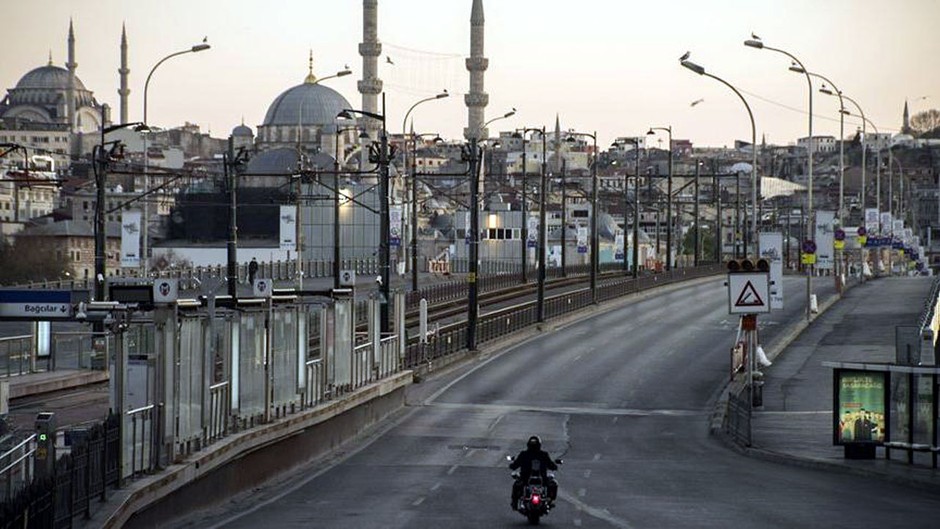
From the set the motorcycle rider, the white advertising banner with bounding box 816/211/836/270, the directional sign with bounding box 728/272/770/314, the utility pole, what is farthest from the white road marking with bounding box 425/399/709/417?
the white advertising banner with bounding box 816/211/836/270

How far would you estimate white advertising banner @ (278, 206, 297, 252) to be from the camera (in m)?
67.6

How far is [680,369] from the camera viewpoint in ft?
196

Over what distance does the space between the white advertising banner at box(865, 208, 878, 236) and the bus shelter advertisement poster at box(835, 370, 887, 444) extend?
81.6m

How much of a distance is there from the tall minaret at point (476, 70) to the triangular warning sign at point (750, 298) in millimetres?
146743

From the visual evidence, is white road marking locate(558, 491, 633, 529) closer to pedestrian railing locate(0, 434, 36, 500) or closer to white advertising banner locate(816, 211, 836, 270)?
pedestrian railing locate(0, 434, 36, 500)

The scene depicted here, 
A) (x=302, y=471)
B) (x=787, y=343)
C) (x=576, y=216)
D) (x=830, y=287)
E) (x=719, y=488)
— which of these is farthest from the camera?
(x=576, y=216)

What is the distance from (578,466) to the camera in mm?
35875

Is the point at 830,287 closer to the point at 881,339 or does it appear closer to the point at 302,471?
the point at 881,339

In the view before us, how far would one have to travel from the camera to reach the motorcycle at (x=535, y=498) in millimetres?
26016

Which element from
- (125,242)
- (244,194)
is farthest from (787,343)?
(244,194)

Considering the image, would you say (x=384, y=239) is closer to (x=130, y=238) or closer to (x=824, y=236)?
(x=130, y=238)

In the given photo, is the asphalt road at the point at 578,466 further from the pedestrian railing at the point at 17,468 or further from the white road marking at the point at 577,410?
the pedestrian railing at the point at 17,468

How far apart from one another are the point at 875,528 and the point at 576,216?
550ft

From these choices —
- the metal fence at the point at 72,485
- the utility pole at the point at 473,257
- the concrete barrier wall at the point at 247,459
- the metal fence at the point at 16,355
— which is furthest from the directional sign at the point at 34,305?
the utility pole at the point at 473,257
